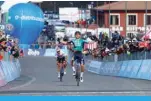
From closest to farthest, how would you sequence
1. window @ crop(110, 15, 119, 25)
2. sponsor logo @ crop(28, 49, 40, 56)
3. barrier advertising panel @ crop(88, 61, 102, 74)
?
barrier advertising panel @ crop(88, 61, 102, 74) < sponsor logo @ crop(28, 49, 40, 56) < window @ crop(110, 15, 119, 25)

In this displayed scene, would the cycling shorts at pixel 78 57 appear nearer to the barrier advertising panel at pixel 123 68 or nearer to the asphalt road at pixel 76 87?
the asphalt road at pixel 76 87

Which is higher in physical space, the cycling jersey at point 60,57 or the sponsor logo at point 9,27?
the sponsor logo at point 9,27

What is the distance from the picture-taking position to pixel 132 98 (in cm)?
1158

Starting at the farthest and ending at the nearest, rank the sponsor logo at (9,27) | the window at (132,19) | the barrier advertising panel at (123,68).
Result: the window at (132,19) → the sponsor logo at (9,27) → the barrier advertising panel at (123,68)

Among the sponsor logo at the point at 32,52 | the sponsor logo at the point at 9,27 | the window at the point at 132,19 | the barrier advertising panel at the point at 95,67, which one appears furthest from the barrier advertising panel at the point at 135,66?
the window at the point at 132,19

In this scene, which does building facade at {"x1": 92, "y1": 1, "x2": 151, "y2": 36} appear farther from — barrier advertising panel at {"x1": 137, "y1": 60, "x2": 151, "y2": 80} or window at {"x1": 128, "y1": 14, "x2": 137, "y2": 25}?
barrier advertising panel at {"x1": 137, "y1": 60, "x2": 151, "y2": 80}

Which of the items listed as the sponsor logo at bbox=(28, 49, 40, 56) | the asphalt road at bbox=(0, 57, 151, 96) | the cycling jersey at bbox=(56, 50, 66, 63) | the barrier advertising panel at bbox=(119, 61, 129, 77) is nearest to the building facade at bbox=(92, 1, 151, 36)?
the sponsor logo at bbox=(28, 49, 40, 56)

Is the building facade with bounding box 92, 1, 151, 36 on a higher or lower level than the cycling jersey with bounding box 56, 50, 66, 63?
higher

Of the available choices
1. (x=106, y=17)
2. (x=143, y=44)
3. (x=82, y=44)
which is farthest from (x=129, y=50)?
(x=106, y=17)

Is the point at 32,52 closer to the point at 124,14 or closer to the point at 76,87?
the point at 124,14

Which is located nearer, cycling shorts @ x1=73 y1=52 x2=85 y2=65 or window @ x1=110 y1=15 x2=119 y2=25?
cycling shorts @ x1=73 y1=52 x2=85 y2=65

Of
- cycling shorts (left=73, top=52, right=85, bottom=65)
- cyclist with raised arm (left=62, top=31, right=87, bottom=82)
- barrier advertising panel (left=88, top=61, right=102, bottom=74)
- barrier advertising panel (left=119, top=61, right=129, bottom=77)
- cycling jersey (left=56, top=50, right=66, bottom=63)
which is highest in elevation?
cyclist with raised arm (left=62, top=31, right=87, bottom=82)

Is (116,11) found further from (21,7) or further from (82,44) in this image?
(82,44)

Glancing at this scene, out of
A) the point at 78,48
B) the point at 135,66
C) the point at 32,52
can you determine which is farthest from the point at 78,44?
the point at 32,52
